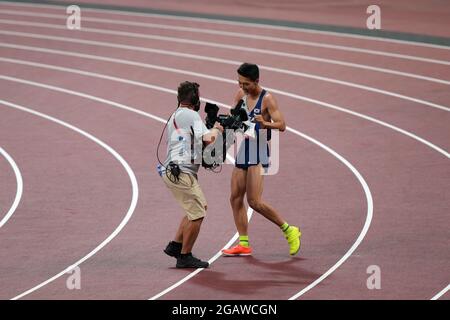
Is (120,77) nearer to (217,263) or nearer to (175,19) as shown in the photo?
(175,19)

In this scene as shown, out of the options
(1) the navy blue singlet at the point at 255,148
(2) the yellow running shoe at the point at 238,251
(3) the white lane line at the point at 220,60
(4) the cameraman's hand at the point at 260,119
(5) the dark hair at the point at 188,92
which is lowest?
(2) the yellow running shoe at the point at 238,251

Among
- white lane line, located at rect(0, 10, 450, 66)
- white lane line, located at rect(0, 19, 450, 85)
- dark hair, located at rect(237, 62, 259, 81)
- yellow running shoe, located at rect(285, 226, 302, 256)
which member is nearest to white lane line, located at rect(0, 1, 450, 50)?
white lane line, located at rect(0, 10, 450, 66)

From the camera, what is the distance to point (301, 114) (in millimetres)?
17484

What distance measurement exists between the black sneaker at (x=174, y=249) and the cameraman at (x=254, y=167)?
591 mm

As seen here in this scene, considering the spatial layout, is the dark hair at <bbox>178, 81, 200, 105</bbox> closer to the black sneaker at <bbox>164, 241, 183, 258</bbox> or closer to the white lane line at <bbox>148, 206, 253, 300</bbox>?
the black sneaker at <bbox>164, 241, 183, 258</bbox>

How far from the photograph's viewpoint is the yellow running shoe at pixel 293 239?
1135 cm

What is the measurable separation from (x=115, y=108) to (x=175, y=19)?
6.69 meters

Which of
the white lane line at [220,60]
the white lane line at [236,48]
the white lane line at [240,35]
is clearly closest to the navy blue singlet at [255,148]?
the white lane line at [220,60]

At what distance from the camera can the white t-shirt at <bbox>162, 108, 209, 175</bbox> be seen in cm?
1075

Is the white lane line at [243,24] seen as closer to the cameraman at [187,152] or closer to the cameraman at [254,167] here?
the cameraman at [254,167]

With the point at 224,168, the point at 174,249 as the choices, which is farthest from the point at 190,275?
the point at 224,168

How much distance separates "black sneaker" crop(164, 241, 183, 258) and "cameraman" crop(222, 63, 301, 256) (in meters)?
0.59

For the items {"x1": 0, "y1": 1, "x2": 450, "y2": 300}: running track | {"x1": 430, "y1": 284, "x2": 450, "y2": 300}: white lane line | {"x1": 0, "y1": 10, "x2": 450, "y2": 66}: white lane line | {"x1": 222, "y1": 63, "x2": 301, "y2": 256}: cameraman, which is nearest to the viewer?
{"x1": 430, "y1": 284, "x2": 450, "y2": 300}: white lane line
